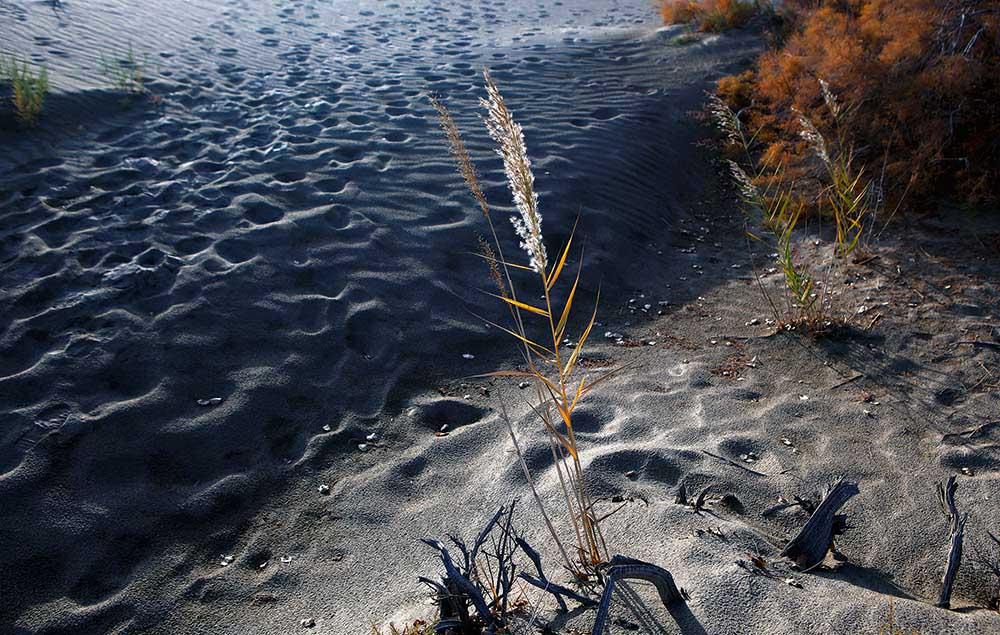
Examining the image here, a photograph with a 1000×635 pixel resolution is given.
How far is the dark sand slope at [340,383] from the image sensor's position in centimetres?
253

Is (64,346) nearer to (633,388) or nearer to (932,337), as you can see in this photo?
(633,388)

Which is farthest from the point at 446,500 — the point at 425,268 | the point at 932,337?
the point at 932,337

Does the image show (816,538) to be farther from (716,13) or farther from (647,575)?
(716,13)

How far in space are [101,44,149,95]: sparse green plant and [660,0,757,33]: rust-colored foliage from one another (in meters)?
7.20

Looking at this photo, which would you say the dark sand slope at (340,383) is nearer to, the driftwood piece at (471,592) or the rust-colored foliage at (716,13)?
the driftwood piece at (471,592)

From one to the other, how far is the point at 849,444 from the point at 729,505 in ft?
2.71

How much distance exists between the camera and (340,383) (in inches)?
145

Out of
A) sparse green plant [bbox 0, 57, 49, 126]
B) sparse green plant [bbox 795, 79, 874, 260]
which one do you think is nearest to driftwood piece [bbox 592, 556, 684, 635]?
sparse green plant [bbox 795, 79, 874, 260]

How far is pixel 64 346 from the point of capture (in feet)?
11.8

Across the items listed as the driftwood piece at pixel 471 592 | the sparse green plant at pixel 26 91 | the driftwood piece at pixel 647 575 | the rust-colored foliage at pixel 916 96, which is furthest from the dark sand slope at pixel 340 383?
the rust-colored foliage at pixel 916 96

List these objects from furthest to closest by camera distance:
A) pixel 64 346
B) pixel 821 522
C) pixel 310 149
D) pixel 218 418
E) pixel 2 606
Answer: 1. pixel 310 149
2. pixel 64 346
3. pixel 218 418
4. pixel 2 606
5. pixel 821 522

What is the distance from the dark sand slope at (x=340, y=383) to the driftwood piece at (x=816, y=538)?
13cm

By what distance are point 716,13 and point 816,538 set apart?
905 cm

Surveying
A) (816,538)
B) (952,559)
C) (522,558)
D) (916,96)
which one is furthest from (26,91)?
(916,96)
